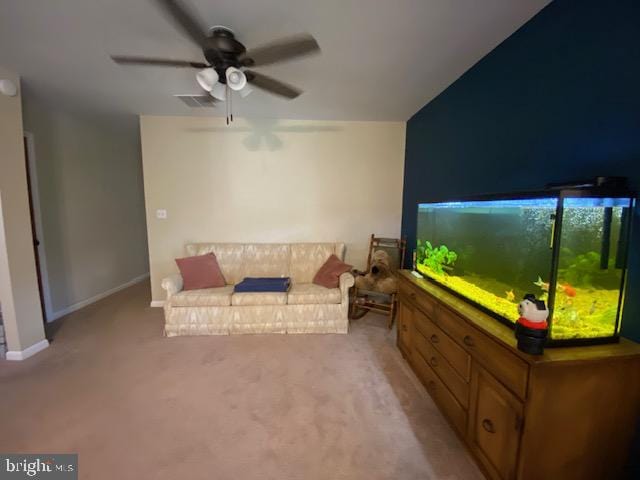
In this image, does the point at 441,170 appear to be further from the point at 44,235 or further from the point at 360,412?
the point at 44,235

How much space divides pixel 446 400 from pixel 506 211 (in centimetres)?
116

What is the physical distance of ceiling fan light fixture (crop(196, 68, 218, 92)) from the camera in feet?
4.98

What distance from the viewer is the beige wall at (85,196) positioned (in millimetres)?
2975

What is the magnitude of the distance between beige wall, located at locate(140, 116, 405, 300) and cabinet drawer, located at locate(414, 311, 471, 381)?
5.89 ft

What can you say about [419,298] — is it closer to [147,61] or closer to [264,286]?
[264,286]

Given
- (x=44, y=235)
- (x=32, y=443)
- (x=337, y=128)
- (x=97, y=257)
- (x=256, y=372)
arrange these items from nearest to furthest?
(x=32, y=443)
(x=256, y=372)
(x=44, y=235)
(x=337, y=128)
(x=97, y=257)

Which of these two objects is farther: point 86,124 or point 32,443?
point 86,124

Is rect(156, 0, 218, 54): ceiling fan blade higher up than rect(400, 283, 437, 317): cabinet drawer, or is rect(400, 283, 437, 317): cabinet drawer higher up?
rect(156, 0, 218, 54): ceiling fan blade

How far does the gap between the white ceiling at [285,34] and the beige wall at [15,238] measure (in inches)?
17.9

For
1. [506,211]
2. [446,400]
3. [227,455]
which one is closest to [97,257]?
[227,455]

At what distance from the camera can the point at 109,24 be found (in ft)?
5.16

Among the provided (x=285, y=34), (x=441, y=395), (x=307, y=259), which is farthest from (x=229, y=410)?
(x=285, y=34)

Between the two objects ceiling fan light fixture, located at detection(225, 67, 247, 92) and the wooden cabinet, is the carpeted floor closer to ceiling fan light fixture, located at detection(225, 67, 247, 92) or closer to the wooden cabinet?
the wooden cabinet

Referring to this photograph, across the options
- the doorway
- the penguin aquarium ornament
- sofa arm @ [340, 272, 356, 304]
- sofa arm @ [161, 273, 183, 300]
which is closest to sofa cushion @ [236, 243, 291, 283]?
sofa arm @ [161, 273, 183, 300]
